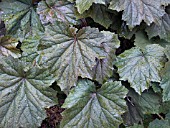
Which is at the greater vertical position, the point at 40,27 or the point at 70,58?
the point at 40,27

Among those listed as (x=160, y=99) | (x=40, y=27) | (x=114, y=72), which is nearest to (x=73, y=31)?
(x=40, y=27)

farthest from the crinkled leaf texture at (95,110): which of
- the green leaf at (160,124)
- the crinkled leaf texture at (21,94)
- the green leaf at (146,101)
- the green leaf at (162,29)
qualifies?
the green leaf at (162,29)

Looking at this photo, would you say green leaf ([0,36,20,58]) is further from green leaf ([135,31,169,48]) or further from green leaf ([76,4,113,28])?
green leaf ([135,31,169,48])

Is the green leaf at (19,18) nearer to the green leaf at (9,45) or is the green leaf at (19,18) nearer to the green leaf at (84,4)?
the green leaf at (9,45)

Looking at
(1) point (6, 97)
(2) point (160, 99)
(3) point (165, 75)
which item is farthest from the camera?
(2) point (160, 99)

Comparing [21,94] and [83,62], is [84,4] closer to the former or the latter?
[83,62]

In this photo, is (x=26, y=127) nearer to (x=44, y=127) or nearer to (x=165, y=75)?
(x=44, y=127)
